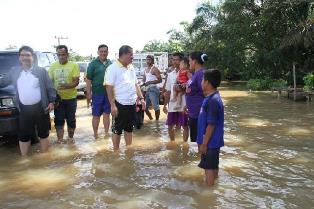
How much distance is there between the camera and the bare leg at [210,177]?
5.44m

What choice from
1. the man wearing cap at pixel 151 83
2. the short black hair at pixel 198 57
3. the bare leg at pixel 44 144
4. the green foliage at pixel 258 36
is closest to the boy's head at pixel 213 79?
the short black hair at pixel 198 57

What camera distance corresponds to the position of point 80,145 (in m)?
8.54

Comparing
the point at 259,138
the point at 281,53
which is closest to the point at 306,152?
the point at 259,138

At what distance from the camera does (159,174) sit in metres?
6.36

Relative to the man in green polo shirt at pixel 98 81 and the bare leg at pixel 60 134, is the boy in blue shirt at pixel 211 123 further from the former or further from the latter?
the bare leg at pixel 60 134

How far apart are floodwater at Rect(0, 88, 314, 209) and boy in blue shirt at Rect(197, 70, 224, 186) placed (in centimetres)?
51

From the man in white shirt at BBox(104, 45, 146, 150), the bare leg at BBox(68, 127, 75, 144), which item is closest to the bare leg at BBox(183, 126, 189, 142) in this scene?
the man in white shirt at BBox(104, 45, 146, 150)

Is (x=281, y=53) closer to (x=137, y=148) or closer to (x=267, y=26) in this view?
(x=267, y=26)

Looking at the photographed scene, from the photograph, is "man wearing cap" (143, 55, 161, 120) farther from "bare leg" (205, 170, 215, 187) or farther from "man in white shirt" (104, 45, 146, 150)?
"bare leg" (205, 170, 215, 187)

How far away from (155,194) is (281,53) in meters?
14.3

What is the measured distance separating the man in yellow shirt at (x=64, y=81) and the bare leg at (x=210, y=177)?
3.79 metres

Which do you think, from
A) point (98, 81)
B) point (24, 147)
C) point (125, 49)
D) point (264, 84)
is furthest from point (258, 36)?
point (24, 147)

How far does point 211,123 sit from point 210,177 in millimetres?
870

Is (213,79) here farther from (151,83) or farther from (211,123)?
(151,83)
